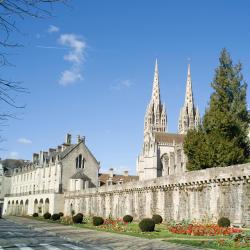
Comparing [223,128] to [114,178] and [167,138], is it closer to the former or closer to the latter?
[114,178]

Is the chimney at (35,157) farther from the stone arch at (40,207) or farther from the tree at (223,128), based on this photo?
the tree at (223,128)

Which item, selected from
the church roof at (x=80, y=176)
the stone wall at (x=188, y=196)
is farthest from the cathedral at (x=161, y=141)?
the church roof at (x=80, y=176)

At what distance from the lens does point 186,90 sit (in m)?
130

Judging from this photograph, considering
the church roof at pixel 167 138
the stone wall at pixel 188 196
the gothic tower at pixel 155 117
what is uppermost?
the gothic tower at pixel 155 117

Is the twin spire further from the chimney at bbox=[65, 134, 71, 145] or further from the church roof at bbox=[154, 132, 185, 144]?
the chimney at bbox=[65, 134, 71, 145]

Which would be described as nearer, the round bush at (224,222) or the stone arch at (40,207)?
the round bush at (224,222)

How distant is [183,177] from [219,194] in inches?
198

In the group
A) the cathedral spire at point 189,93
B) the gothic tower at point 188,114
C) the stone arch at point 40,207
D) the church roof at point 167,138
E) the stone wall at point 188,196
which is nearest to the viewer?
the stone wall at point 188,196

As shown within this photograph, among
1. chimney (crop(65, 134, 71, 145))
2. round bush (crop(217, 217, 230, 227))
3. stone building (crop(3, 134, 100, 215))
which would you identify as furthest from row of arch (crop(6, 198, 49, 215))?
round bush (crop(217, 217, 230, 227))

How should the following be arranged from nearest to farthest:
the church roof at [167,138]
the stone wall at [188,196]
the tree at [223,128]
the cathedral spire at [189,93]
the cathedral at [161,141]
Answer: the stone wall at [188,196]
the tree at [223,128]
the cathedral at [161,141]
the church roof at [167,138]
the cathedral spire at [189,93]

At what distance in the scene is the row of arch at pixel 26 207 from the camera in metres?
71.7

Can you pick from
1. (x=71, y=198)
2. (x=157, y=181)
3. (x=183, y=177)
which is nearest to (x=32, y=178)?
(x=71, y=198)

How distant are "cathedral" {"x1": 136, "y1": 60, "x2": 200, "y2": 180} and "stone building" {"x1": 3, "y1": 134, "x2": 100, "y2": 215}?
48.2ft

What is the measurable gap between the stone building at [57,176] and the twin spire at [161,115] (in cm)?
4533
